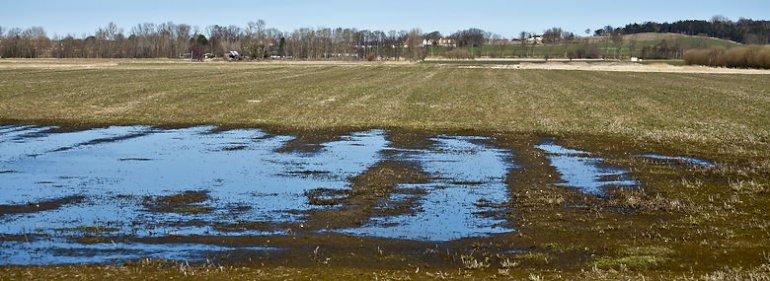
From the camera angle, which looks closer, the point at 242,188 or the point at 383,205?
the point at 383,205

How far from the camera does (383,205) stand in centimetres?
1440

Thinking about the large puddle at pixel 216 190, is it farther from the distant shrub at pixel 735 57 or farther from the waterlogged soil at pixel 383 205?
the distant shrub at pixel 735 57

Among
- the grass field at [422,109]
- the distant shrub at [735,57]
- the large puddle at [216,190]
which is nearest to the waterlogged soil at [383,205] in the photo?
the large puddle at [216,190]

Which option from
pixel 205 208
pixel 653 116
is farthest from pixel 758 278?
pixel 653 116

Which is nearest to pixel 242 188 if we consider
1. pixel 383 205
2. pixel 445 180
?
pixel 383 205

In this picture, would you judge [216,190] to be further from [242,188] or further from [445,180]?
[445,180]

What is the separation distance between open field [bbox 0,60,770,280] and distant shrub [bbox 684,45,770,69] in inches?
3433

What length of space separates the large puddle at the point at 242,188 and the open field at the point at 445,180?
10cm

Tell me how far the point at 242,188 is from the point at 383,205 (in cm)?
337

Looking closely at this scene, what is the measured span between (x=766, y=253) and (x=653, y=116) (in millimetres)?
24047

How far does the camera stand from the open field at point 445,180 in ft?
33.5

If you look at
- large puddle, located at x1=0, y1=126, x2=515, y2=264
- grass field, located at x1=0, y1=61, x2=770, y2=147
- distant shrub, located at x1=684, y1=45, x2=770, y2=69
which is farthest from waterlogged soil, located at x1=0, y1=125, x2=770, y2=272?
distant shrub, located at x1=684, y1=45, x2=770, y2=69

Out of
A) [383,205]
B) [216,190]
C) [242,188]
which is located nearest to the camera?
[383,205]

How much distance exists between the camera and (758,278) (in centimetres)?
918
